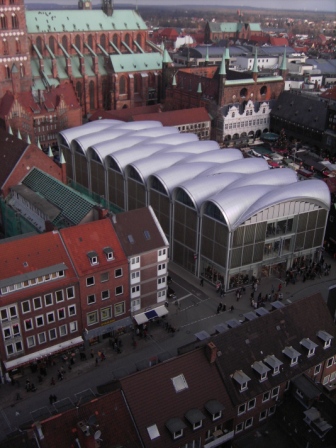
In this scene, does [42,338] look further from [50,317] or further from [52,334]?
[50,317]

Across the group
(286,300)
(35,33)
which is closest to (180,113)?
(35,33)

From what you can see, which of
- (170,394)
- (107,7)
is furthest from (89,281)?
(107,7)

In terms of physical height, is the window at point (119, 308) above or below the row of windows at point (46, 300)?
below

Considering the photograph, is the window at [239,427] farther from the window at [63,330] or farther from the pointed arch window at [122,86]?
the pointed arch window at [122,86]

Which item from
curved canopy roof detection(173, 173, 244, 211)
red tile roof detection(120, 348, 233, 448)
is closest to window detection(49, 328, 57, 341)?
red tile roof detection(120, 348, 233, 448)

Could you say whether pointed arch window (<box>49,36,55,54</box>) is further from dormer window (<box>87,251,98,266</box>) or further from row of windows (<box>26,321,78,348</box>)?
row of windows (<box>26,321,78,348</box>)

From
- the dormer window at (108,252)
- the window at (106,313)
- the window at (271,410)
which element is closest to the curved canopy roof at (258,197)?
the dormer window at (108,252)
